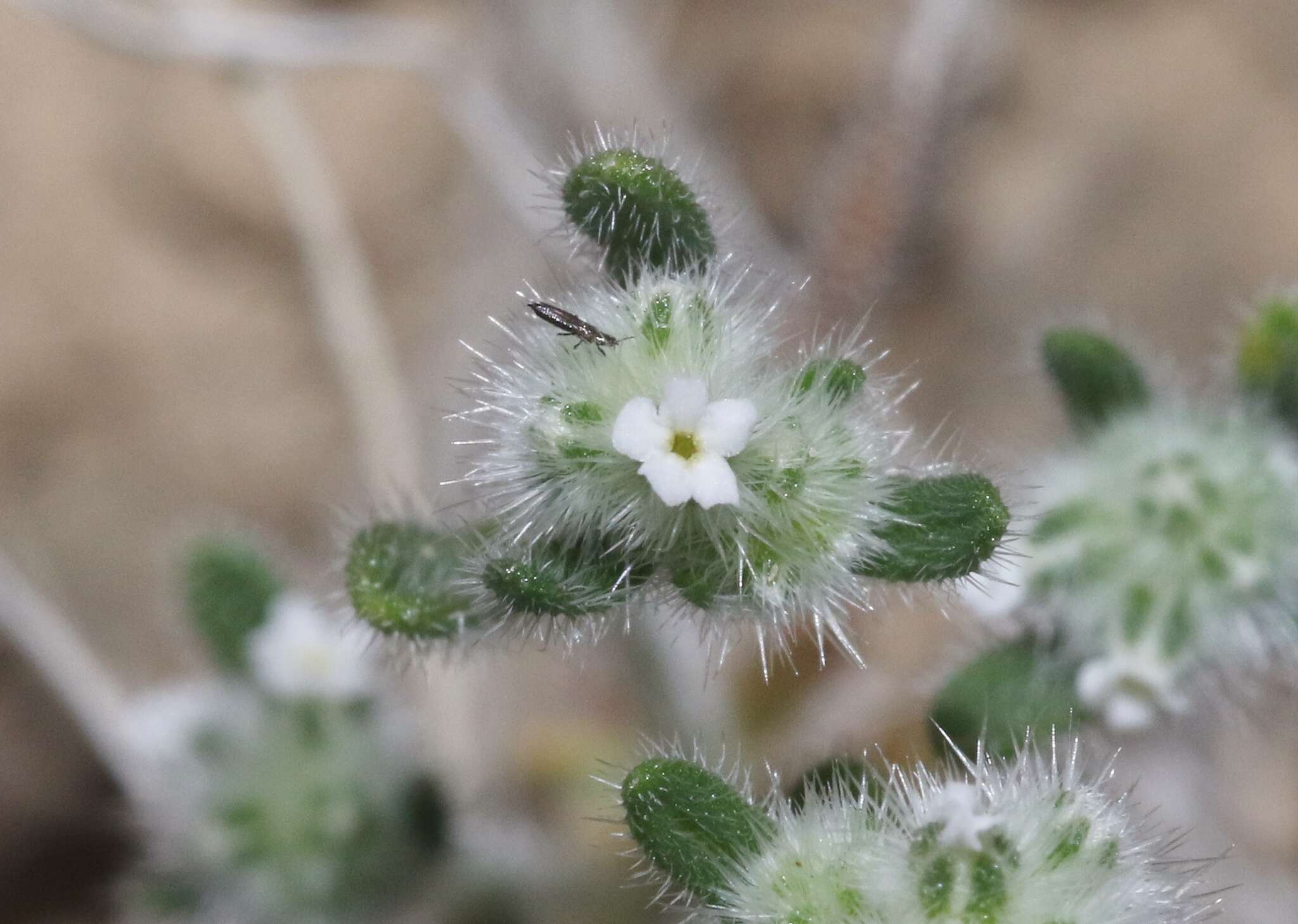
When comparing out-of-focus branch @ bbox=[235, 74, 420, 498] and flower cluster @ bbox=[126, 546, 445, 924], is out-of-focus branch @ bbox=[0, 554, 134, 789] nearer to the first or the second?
flower cluster @ bbox=[126, 546, 445, 924]

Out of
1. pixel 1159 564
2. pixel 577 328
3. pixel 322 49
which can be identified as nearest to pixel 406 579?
pixel 577 328

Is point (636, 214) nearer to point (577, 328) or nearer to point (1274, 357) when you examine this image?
point (577, 328)

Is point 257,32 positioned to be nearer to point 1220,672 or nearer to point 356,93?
point 356,93

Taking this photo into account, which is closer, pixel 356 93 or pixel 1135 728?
pixel 1135 728

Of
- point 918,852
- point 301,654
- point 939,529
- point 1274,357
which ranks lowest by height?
point 918,852

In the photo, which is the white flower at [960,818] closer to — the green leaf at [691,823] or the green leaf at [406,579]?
the green leaf at [691,823]

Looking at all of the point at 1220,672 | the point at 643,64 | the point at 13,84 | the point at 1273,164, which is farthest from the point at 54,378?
the point at 1273,164

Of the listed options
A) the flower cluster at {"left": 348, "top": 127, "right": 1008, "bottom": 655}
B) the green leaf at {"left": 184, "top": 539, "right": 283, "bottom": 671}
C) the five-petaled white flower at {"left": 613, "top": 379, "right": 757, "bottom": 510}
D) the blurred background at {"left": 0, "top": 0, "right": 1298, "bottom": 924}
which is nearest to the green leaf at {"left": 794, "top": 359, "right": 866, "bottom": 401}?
the flower cluster at {"left": 348, "top": 127, "right": 1008, "bottom": 655}

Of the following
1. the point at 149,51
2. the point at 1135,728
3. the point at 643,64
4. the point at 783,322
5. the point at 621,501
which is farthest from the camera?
the point at 643,64
